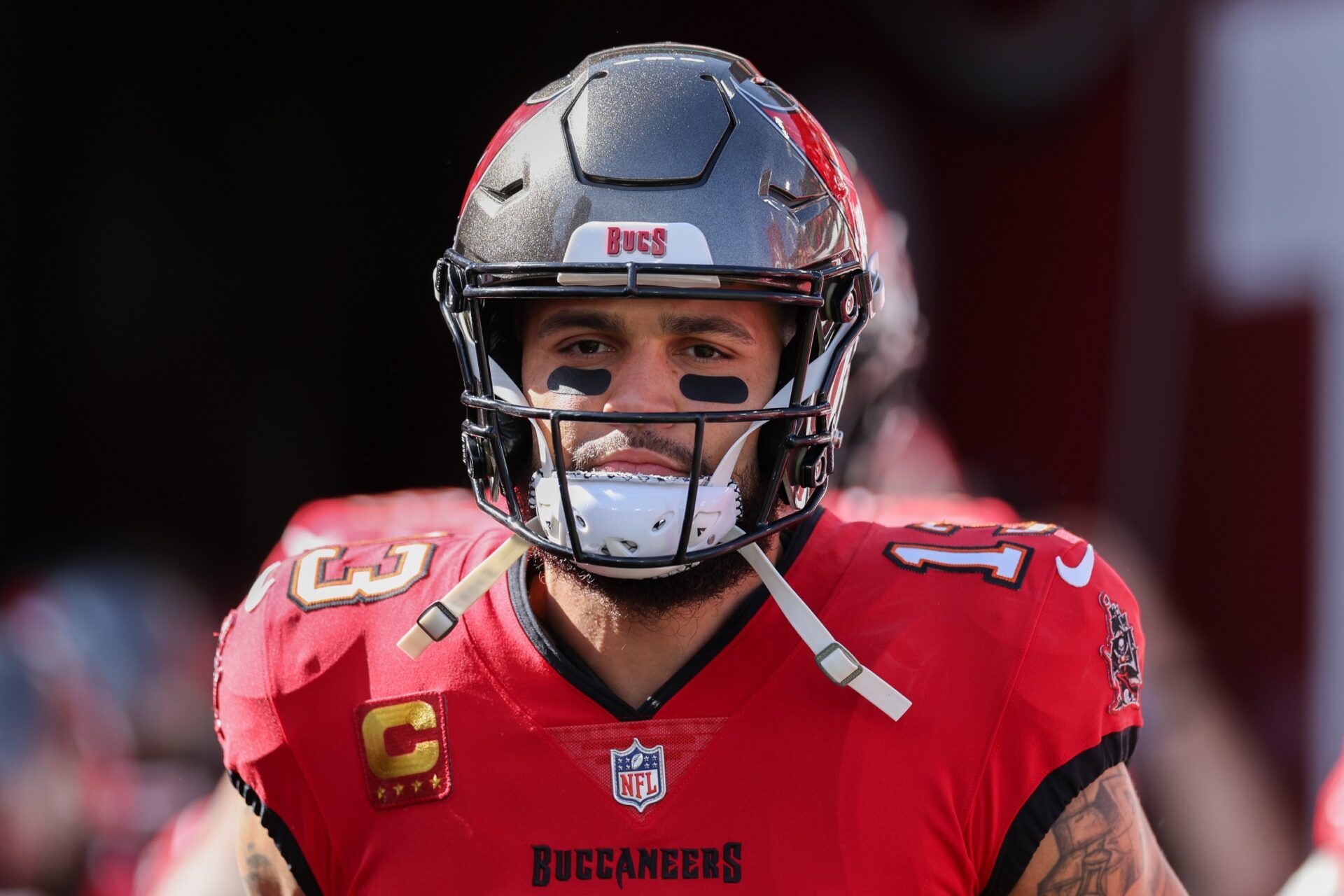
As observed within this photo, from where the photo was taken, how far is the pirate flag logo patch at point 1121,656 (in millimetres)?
1669

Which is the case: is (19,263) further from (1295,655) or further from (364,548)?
(1295,655)

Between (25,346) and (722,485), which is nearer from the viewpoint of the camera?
(722,485)

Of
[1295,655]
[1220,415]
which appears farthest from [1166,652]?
[1220,415]

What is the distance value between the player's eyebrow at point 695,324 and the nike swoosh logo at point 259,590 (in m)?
0.66

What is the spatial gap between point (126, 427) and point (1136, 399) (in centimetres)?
298

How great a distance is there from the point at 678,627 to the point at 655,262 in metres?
0.44

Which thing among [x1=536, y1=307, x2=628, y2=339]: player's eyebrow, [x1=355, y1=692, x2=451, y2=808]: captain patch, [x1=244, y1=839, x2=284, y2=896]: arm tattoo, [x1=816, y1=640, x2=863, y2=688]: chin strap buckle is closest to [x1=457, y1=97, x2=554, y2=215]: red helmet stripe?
[x1=536, y1=307, x2=628, y2=339]: player's eyebrow

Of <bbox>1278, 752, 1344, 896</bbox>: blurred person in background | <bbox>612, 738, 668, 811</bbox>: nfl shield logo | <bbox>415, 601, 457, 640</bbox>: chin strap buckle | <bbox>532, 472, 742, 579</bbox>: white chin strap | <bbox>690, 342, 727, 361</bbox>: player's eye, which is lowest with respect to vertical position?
<bbox>1278, 752, 1344, 896</bbox>: blurred person in background

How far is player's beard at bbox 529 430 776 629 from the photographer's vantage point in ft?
5.55

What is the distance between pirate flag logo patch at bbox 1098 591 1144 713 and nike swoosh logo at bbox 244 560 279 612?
42.2 inches

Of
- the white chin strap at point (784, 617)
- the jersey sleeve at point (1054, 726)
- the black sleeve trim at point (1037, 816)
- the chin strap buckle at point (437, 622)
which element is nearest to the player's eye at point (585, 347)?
the white chin strap at point (784, 617)

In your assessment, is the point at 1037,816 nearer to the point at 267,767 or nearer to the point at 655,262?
the point at 655,262

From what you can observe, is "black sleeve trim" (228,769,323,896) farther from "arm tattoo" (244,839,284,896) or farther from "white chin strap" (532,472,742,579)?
"white chin strap" (532,472,742,579)

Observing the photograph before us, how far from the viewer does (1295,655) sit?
12.3 ft
